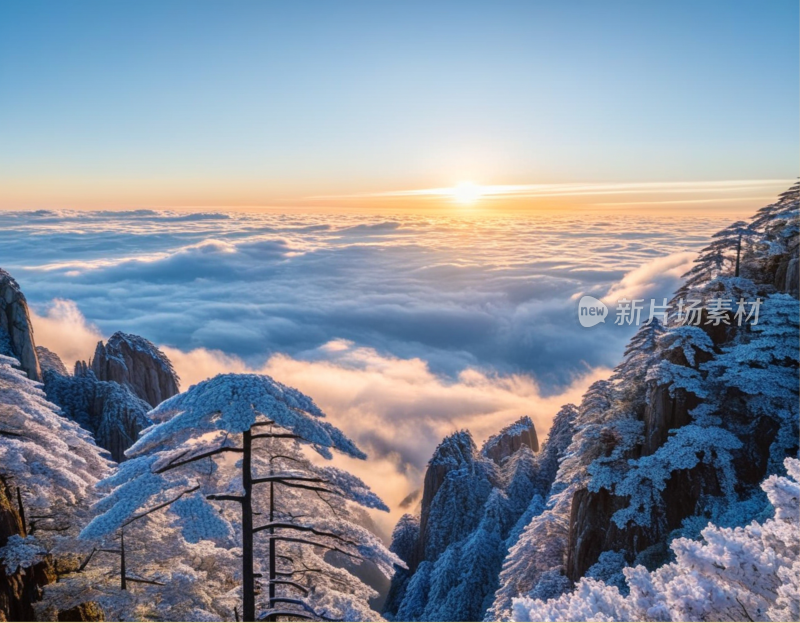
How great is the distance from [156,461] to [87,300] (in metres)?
172

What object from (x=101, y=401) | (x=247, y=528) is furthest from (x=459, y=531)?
(x=247, y=528)

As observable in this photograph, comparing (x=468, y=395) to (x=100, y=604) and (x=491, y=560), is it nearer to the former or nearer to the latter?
(x=491, y=560)

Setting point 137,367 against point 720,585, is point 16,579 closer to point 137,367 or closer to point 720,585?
point 720,585

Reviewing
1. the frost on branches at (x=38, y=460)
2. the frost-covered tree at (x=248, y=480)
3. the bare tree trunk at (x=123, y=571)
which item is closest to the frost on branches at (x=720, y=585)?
the frost-covered tree at (x=248, y=480)

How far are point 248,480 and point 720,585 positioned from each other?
6620 mm

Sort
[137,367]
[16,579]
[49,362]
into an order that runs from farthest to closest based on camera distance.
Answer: [137,367] → [49,362] → [16,579]

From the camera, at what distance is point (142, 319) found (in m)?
146

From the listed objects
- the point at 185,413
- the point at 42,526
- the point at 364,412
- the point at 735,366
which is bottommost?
the point at 364,412

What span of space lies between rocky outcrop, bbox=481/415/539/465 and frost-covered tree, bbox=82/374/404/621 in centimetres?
3159

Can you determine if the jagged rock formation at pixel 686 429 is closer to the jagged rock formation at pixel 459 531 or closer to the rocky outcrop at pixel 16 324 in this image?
the jagged rock formation at pixel 459 531

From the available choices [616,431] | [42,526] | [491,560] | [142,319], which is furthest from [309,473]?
[142,319]

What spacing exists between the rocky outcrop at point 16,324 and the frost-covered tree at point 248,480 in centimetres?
2256

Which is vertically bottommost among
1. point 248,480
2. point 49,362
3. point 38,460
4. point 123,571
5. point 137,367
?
point 137,367

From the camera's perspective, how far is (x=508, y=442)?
40.9 meters
